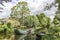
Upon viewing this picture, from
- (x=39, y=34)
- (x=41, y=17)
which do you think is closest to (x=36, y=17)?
(x=41, y=17)

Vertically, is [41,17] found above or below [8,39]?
above

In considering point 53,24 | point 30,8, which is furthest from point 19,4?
point 53,24

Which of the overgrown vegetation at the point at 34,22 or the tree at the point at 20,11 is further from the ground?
the tree at the point at 20,11

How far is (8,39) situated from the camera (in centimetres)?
138

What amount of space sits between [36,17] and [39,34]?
0.14 metres

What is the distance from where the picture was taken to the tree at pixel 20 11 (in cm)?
143

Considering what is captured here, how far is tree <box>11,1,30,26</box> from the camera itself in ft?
4.68

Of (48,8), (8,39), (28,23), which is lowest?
(8,39)

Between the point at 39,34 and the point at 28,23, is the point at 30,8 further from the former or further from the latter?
the point at 39,34

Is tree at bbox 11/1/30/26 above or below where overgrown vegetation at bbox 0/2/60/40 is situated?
above

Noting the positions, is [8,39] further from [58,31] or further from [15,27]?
[58,31]

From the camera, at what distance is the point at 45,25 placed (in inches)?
56.4

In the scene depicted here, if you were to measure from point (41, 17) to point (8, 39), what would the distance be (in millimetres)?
325

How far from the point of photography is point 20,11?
144 centimetres
